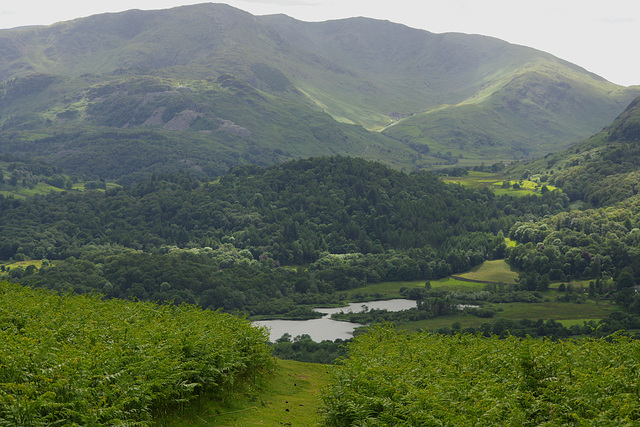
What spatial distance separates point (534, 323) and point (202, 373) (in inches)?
4790

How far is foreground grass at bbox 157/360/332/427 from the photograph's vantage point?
28288 millimetres

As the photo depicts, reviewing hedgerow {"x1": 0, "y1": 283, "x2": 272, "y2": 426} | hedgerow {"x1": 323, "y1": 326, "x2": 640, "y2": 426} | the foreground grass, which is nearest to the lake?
the foreground grass

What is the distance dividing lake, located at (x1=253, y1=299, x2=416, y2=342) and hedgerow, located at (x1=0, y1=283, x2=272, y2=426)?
319ft

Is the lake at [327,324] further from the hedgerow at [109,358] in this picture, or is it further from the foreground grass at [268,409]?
the hedgerow at [109,358]

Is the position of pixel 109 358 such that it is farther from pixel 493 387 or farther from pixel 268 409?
pixel 493 387

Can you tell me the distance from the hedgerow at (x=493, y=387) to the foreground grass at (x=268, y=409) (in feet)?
9.05

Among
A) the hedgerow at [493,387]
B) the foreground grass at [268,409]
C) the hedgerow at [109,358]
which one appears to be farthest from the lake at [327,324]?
the hedgerow at [493,387]

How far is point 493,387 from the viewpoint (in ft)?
79.2

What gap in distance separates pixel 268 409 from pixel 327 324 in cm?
12719

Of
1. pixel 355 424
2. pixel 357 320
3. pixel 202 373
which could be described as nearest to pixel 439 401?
pixel 355 424

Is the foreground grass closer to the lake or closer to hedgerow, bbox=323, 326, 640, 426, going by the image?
hedgerow, bbox=323, 326, 640, 426

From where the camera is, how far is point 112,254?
7864 inches

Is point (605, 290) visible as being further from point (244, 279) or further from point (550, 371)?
point (550, 371)

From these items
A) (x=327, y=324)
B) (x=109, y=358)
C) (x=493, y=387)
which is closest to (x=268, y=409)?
(x=109, y=358)
